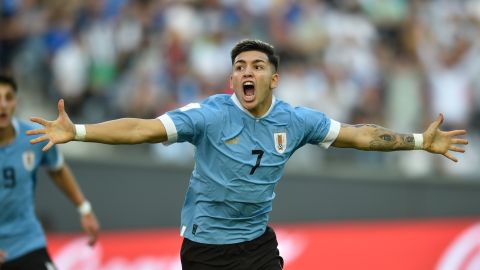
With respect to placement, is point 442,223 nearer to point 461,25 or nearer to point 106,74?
point 461,25

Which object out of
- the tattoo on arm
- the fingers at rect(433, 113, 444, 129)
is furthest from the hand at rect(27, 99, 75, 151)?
the fingers at rect(433, 113, 444, 129)

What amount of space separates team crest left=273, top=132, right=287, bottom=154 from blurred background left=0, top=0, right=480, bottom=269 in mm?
6779

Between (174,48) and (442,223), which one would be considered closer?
(442,223)

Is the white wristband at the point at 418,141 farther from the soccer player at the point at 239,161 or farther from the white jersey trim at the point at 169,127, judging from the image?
the white jersey trim at the point at 169,127

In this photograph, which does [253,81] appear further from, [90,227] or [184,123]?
Result: [90,227]

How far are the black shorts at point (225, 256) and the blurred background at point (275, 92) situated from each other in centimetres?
693

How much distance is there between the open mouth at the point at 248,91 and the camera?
25.6ft

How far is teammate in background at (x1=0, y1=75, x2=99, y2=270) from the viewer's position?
30.2ft

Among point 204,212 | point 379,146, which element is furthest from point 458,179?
point 204,212

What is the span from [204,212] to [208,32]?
27.4ft

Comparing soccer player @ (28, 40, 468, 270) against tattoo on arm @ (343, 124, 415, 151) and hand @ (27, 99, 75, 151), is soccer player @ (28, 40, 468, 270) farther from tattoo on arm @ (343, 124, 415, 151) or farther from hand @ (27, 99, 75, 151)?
hand @ (27, 99, 75, 151)

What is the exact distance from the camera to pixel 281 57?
51.5 ft

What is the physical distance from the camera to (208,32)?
52.3ft

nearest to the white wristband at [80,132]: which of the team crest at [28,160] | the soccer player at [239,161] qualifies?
the soccer player at [239,161]
